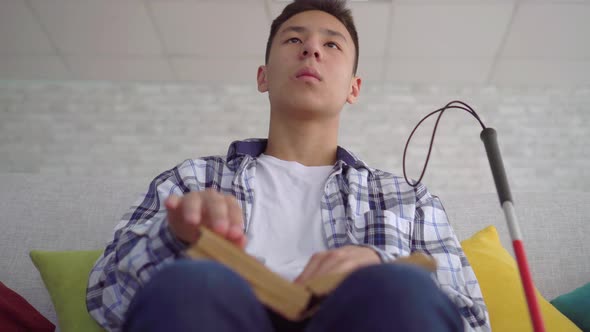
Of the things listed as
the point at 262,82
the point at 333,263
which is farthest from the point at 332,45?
the point at 333,263

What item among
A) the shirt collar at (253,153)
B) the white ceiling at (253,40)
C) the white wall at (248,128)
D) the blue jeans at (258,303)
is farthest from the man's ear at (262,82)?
the white wall at (248,128)

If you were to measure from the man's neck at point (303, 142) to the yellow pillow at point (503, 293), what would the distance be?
43 cm

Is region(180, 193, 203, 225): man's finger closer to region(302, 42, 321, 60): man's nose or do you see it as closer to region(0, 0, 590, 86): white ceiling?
region(302, 42, 321, 60): man's nose

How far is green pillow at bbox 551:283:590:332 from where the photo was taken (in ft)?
4.17

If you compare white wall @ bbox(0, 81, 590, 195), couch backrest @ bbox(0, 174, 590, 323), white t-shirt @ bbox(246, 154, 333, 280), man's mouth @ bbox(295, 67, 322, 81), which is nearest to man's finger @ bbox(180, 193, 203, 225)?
white t-shirt @ bbox(246, 154, 333, 280)

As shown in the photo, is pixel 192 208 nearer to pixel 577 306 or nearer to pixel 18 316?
pixel 18 316

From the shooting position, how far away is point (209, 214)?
659 mm

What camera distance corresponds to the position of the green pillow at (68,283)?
1.17 meters

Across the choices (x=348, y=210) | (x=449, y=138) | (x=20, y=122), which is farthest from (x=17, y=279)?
(x=449, y=138)

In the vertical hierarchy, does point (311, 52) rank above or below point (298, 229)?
above

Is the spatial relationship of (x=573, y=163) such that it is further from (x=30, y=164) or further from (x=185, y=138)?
(x=30, y=164)

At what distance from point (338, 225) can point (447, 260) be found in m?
0.23

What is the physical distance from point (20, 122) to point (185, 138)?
1038mm

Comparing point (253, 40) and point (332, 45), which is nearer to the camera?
point (332, 45)
